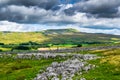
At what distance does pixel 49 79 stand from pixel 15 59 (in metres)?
73.7

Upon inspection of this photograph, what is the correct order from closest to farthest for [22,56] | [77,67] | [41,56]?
[77,67] < [41,56] < [22,56]

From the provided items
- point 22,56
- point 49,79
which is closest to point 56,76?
point 49,79

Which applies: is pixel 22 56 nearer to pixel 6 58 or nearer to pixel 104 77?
pixel 6 58

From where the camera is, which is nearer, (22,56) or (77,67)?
(77,67)

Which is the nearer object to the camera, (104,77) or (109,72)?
(104,77)

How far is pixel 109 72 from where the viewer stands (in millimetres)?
66250

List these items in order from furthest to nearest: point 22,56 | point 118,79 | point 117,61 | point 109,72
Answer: point 22,56, point 117,61, point 109,72, point 118,79

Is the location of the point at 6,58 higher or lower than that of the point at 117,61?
lower

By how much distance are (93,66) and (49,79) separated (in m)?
16.2

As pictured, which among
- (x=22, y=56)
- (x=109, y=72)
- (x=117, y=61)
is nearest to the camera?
(x=109, y=72)

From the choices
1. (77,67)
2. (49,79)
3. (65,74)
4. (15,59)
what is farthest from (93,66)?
(15,59)

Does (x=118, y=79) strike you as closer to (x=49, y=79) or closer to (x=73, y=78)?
(x=73, y=78)

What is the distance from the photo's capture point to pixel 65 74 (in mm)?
64812

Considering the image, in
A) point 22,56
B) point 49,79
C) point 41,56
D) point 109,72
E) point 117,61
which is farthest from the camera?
point 22,56
